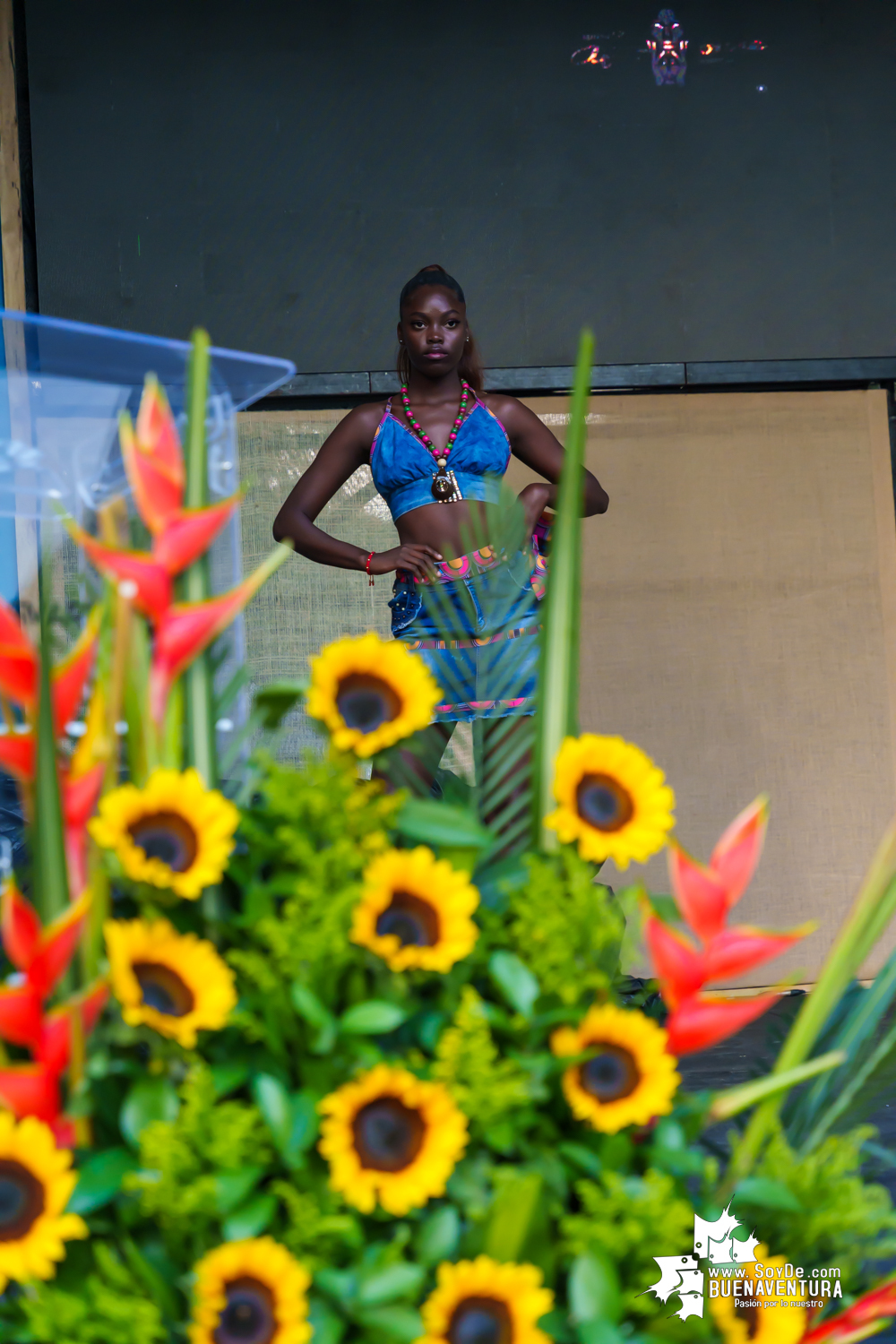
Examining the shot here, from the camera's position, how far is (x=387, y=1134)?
1.58ft

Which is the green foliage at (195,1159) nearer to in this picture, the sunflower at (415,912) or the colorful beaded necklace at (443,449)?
the sunflower at (415,912)

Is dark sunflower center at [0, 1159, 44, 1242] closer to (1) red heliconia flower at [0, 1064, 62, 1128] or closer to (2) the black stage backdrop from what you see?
(1) red heliconia flower at [0, 1064, 62, 1128]

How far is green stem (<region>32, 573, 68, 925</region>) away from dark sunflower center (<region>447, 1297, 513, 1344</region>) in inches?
8.0

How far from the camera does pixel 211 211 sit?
12.0ft

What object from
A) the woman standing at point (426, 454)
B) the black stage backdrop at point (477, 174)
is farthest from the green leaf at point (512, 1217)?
the black stage backdrop at point (477, 174)

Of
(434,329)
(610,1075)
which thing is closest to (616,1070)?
(610,1075)

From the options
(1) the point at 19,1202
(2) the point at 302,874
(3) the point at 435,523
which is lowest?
(1) the point at 19,1202

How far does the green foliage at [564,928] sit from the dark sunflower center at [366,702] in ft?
0.27

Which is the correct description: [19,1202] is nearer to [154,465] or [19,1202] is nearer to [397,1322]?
[397,1322]

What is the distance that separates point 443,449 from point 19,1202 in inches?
70.4

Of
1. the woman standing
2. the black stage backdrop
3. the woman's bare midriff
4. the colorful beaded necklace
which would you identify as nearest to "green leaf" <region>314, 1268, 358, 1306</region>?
the woman standing

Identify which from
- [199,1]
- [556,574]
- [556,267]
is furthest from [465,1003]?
[199,1]

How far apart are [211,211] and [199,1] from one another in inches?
22.6

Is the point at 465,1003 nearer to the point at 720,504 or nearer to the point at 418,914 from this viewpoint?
the point at 418,914
